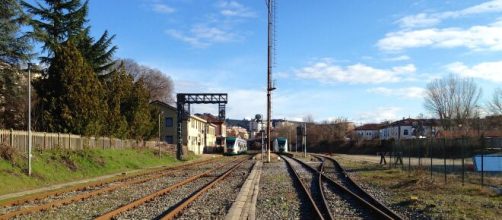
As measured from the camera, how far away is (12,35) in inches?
1214

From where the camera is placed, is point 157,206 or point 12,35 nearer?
point 157,206

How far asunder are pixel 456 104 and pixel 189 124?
159 ft

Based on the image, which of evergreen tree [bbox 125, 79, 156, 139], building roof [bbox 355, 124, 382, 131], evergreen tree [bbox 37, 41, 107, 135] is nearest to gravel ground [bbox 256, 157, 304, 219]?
evergreen tree [bbox 37, 41, 107, 135]

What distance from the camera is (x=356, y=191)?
2091cm

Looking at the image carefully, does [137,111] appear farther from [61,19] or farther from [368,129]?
[368,129]

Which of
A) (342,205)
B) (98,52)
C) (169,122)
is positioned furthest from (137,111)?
(342,205)

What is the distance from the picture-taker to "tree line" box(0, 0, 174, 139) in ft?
107

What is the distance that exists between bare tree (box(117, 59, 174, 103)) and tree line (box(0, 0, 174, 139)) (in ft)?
147

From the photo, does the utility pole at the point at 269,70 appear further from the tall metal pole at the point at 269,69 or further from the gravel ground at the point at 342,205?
the gravel ground at the point at 342,205

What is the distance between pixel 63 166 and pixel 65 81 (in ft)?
25.3

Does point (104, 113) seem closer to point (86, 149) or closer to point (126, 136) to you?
point (86, 149)

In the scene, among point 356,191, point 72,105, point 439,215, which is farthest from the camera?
point 72,105

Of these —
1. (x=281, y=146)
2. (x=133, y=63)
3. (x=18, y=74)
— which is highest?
(x=133, y=63)

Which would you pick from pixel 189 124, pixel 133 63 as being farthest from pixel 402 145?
pixel 133 63
